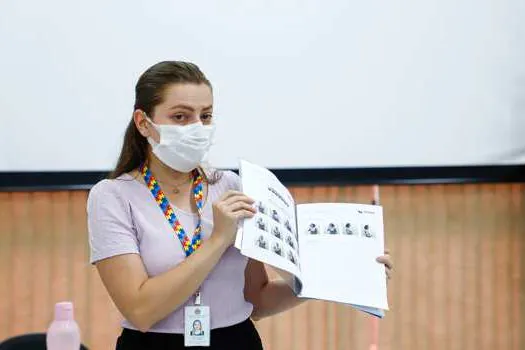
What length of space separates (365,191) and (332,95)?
0.41m

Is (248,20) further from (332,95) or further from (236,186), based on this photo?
(236,186)

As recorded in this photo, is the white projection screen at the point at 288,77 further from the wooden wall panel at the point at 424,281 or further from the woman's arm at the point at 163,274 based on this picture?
the woman's arm at the point at 163,274

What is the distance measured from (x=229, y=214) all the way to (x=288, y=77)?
4.77ft

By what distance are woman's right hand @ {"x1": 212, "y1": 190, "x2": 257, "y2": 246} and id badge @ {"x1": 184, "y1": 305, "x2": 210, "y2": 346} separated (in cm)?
17

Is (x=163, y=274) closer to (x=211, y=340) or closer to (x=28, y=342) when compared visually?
(x=211, y=340)

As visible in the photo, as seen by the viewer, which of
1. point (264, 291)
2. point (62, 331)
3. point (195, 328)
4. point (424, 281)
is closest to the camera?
point (62, 331)

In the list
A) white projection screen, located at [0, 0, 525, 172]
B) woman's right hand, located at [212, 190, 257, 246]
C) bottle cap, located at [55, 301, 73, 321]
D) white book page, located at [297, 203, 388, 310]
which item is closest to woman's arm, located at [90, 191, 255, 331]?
woman's right hand, located at [212, 190, 257, 246]

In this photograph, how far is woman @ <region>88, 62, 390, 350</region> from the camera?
1.52 m

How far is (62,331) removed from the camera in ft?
4.75

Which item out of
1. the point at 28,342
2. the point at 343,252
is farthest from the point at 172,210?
the point at 28,342

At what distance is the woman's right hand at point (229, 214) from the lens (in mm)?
1525

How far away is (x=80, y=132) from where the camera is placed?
8.91 feet

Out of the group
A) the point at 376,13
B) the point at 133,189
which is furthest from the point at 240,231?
the point at 376,13

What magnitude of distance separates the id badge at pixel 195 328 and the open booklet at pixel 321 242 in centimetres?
20
